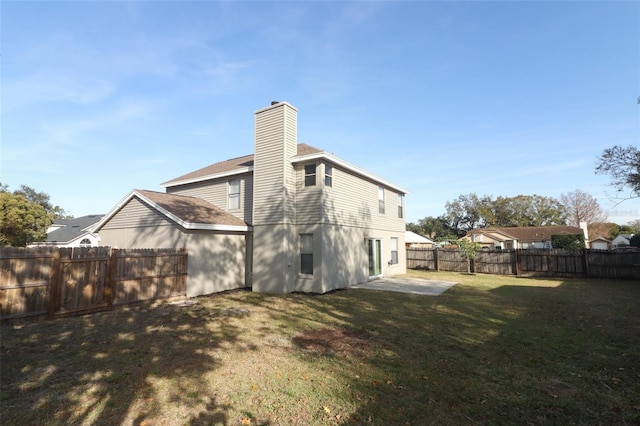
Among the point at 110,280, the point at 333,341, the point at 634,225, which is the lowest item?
the point at 333,341

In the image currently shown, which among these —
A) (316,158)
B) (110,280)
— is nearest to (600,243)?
(316,158)

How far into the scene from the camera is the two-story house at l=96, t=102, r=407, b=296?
40.2ft

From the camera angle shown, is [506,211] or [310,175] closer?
[310,175]

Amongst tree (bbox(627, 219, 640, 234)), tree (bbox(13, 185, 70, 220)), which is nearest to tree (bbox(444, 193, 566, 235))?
tree (bbox(627, 219, 640, 234))

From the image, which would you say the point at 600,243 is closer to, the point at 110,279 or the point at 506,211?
the point at 506,211

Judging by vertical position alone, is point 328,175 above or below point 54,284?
above

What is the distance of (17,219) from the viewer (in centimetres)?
2161

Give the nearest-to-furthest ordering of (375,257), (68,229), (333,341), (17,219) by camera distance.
A: (333,341), (375,257), (17,219), (68,229)

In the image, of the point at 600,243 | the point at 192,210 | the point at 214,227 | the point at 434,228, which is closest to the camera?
the point at 214,227

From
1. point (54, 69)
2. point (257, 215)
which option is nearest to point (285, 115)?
point (257, 215)

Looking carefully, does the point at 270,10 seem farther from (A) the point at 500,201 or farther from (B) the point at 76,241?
(A) the point at 500,201

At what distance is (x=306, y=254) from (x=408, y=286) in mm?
5337

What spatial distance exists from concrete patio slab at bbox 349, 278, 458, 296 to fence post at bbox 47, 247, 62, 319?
10894mm

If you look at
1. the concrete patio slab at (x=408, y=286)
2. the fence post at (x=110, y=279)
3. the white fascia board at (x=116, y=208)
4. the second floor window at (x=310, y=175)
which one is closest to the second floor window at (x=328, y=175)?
the second floor window at (x=310, y=175)
